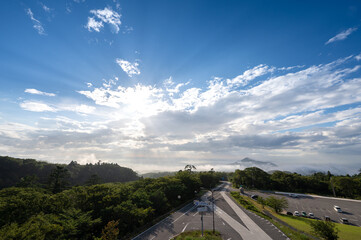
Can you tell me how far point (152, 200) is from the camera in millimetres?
43531

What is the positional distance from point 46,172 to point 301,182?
172 meters

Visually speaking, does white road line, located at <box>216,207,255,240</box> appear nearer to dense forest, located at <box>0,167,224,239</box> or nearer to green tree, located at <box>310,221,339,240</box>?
green tree, located at <box>310,221,339,240</box>

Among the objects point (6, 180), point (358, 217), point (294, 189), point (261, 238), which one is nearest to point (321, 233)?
point (261, 238)

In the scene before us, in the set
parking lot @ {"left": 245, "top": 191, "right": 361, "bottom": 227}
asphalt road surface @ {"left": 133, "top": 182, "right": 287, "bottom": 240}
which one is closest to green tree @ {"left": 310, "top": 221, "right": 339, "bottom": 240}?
asphalt road surface @ {"left": 133, "top": 182, "right": 287, "bottom": 240}

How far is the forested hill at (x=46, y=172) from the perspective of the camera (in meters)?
81.3

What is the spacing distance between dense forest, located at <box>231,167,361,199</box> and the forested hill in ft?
298

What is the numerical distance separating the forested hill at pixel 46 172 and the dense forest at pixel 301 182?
3573 inches

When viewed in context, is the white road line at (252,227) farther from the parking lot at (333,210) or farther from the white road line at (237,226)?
the parking lot at (333,210)

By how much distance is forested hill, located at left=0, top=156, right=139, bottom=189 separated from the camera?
267ft

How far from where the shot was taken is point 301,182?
288 ft

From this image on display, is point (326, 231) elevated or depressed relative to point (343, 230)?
elevated

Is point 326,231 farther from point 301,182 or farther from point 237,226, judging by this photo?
point 301,182

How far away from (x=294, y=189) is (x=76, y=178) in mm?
158625

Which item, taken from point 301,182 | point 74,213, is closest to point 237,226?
point 74,213
